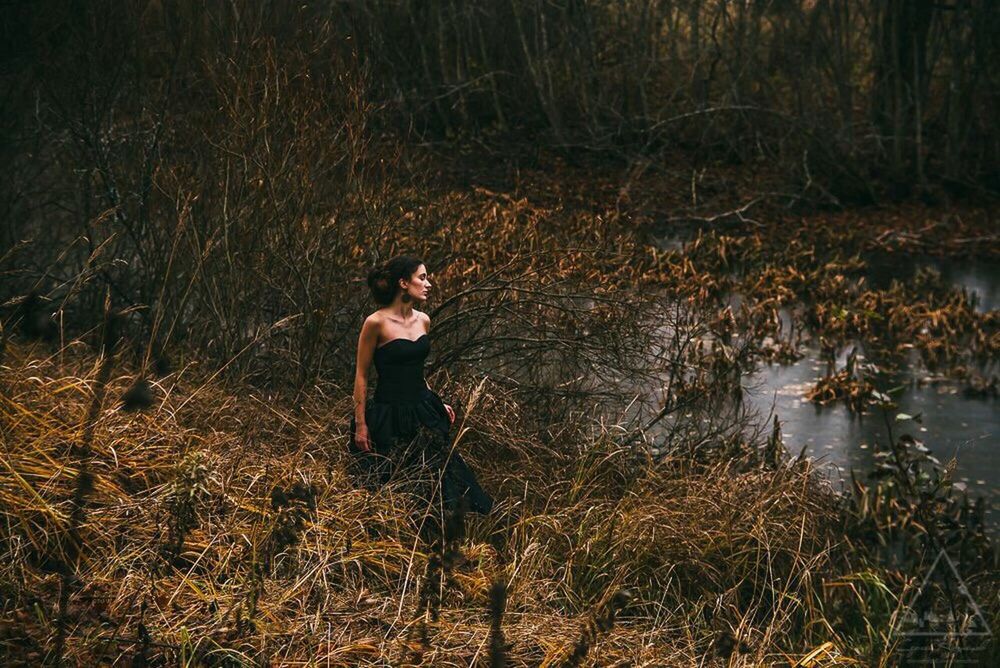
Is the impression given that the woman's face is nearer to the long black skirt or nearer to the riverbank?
the long black skirt

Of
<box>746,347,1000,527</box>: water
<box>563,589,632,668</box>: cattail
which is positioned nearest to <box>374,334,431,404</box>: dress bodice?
<box>563,589,632,668</box>: cattail

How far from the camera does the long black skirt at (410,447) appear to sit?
286 inches

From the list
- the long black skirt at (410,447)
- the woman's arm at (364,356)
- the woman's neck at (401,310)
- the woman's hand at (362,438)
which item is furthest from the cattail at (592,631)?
the woman's neck at (401,310)

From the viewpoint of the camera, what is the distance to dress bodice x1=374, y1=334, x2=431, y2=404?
7227 mm

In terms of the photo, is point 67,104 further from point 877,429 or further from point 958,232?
point 958,232

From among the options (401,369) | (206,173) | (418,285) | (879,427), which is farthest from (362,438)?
(879,427)

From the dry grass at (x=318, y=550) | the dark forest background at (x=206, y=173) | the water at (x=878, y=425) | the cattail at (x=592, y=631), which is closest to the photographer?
the cattail at (x=592, y=631)

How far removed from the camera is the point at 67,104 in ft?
34.8

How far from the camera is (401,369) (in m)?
7.31

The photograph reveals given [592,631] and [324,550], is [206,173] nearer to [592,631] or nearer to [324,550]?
[324,550]

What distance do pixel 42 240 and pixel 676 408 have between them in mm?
5930

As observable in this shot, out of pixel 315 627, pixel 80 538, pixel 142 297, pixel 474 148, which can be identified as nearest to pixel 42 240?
pixel 142 297

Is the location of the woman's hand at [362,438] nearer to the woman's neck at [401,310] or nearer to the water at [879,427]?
the woman's neck at [401,310]

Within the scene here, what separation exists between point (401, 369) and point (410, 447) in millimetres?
426
